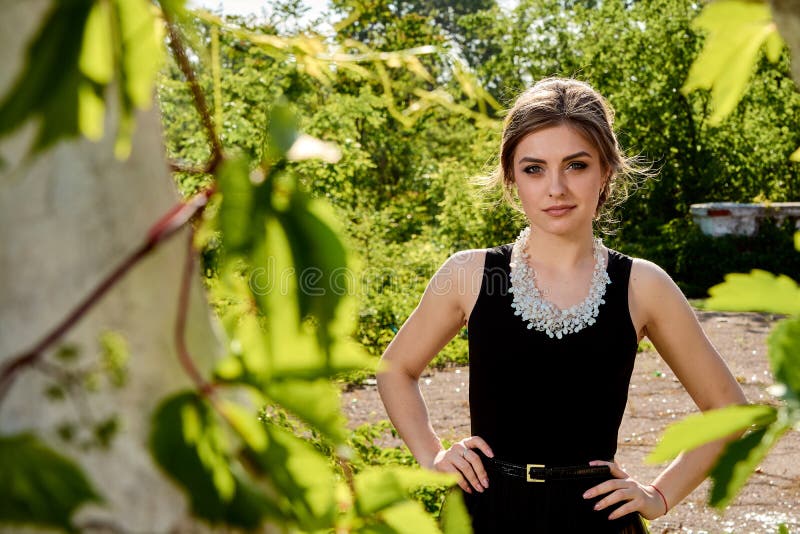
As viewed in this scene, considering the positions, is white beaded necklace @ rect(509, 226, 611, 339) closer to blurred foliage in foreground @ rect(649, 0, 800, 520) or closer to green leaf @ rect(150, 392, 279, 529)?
blurred foliage in foreground @ rect(649, 0, 800, 520)

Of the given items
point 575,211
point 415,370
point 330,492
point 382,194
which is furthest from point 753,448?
point 382,194

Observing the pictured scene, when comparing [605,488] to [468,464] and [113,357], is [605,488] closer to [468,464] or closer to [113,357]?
[468,464]

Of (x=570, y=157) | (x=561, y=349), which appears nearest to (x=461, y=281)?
(x=561, y=349)

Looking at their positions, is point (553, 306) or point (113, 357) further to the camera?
point (553, 306)

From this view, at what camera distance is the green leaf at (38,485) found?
1.37 ft

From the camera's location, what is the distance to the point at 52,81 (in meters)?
0.43

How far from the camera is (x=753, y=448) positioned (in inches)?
22.0

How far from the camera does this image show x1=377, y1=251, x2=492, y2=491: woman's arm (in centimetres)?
267

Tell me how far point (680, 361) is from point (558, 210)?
1.83 feet

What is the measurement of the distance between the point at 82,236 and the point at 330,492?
23 centimetres

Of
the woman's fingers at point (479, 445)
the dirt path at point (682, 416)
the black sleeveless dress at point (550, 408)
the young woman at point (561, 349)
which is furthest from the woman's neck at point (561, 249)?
the dirt path at point (682, 416)

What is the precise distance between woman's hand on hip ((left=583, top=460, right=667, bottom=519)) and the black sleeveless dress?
0.17 ft

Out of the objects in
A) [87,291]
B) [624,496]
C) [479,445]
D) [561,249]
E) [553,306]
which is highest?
[87,291]

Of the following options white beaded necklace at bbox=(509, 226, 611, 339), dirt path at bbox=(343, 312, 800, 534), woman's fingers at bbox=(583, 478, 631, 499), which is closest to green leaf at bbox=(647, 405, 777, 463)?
woman's fingers at bbox=(583, 478, 631, 499)
